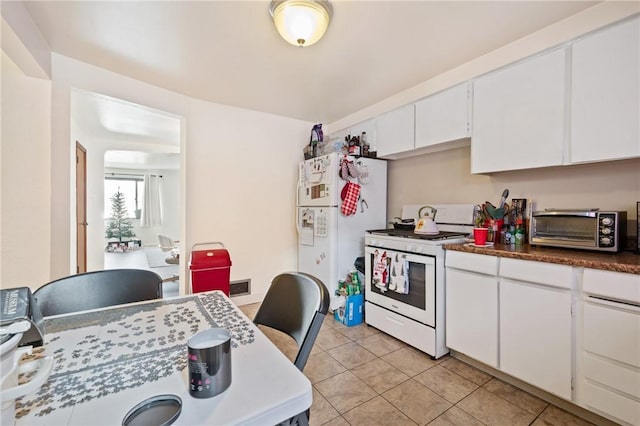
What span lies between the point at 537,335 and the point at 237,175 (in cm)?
311

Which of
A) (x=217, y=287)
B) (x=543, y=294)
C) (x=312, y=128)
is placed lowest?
(x=217, y=287)

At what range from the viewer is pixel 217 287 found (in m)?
2.97

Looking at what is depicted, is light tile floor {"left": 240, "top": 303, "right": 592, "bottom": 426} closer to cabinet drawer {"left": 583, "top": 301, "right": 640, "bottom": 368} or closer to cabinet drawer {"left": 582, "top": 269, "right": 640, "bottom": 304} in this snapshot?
cabinet drawer {"left": 583, "top": 301, "right": 640, "bottom": 368}

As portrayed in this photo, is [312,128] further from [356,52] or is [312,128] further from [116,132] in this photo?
[116,132]

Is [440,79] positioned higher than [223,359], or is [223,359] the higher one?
[440,79]

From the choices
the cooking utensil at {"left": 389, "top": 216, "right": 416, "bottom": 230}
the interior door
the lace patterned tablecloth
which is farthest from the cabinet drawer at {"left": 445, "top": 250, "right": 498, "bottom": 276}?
the interior door

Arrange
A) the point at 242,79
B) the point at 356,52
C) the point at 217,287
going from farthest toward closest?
the point at 217,287 → the point at 242,79 → the point at 356,52

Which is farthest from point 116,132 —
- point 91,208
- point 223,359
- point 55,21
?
point 223,359

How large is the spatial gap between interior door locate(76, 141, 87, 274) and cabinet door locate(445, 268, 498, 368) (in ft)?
14.2

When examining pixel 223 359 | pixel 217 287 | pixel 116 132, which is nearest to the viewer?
pixel 223 359

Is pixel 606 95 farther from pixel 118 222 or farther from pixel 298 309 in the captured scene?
pixel 118 222

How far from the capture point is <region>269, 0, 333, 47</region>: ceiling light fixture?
5.28ft

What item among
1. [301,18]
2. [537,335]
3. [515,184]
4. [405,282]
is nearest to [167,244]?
[405,282]

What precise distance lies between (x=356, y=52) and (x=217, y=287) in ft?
8.49
